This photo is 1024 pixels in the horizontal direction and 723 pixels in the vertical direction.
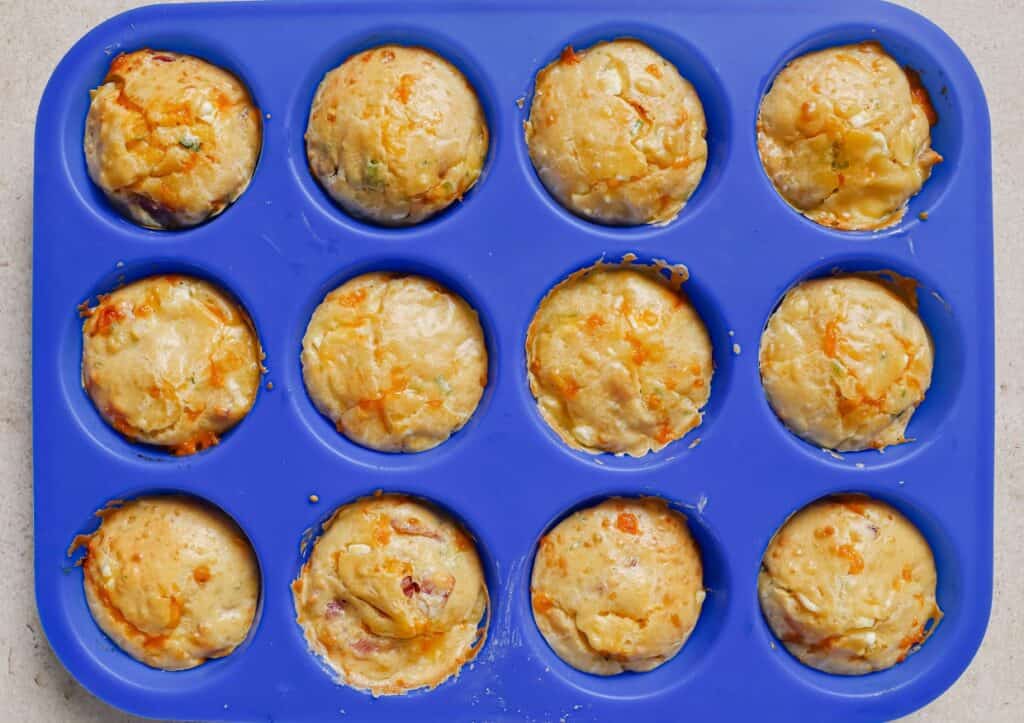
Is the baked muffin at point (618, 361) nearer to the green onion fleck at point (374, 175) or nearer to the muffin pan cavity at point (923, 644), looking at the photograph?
the muffin pan cavity at point (923, 644)

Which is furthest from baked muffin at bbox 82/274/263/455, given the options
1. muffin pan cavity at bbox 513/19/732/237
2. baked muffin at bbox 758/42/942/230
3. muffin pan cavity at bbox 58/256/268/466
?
baked muffin at bbox 758/42/942/230

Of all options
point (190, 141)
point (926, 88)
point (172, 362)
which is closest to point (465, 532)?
point (172, 362)

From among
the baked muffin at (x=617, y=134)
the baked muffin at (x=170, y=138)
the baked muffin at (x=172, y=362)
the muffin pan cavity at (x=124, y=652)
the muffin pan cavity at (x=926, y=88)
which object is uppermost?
the muffin pan cavity at (x=926, y=88)

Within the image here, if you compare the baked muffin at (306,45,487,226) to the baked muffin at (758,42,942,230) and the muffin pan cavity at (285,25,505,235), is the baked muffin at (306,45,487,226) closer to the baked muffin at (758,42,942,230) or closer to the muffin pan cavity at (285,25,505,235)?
the muffin pan cavity at (285,25,505,235)

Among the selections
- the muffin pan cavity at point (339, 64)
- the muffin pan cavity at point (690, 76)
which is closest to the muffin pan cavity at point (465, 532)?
the muffin pan cavity at point (339, 64)

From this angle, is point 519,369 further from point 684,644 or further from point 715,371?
point 684,644

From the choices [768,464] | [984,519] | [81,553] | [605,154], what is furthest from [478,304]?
[984,519]
